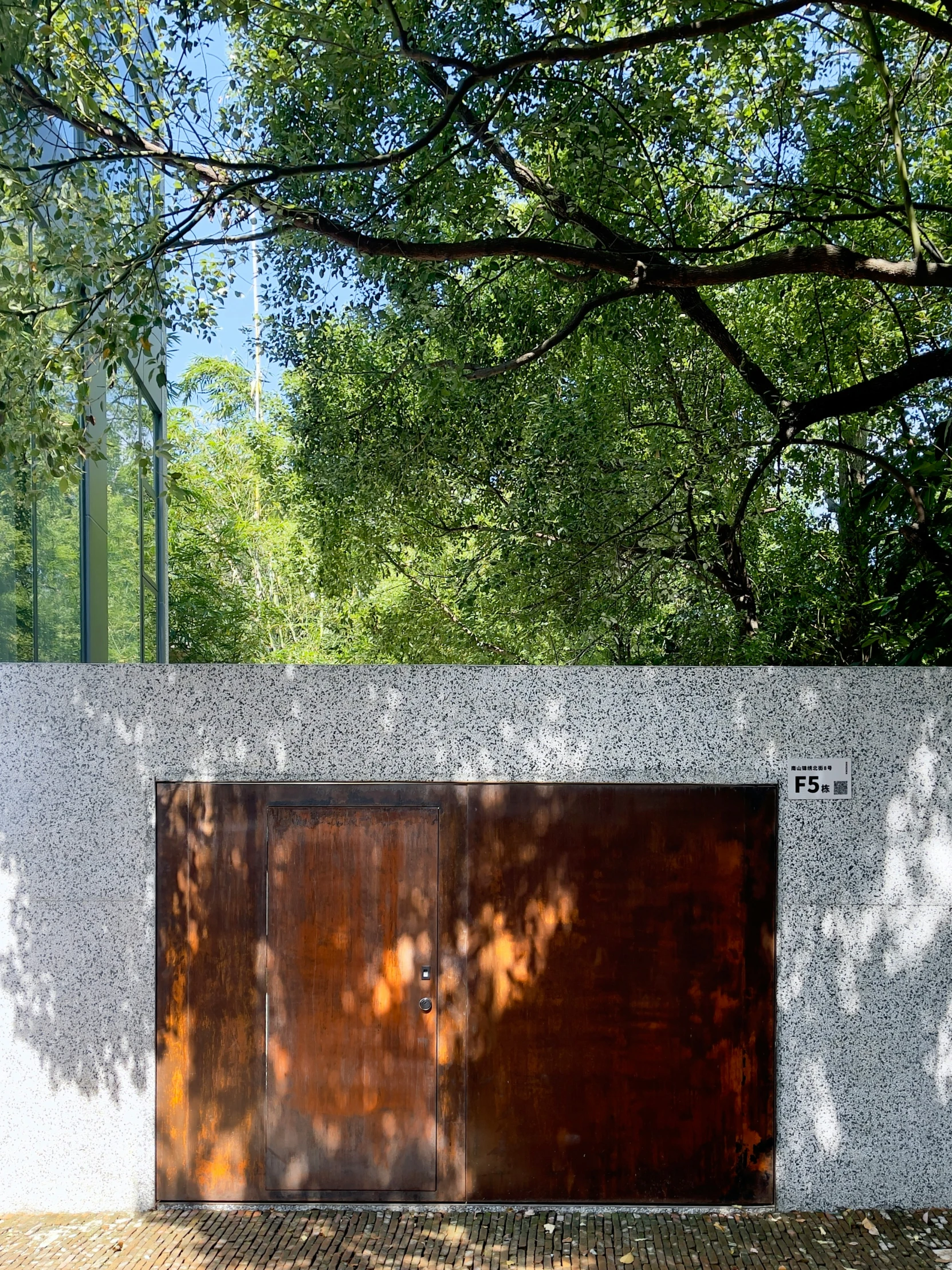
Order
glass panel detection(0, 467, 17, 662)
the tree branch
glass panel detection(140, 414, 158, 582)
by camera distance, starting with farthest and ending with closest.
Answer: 1. glass panel detection(140, 414, 158, 582)
2. the tree branch
3. glass panel detection(0, 467, 17, 662)

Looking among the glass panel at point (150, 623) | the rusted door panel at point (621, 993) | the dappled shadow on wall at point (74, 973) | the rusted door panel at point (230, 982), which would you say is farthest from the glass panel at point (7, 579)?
the glass panel at point (150, 623)

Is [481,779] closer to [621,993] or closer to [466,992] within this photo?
[466,992]

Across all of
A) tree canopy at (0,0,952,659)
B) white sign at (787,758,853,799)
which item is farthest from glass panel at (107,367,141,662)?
white sign at (787,758,853,799)

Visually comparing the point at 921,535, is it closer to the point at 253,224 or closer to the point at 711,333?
the point at 711,333

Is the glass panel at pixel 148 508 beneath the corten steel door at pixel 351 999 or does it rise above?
→ above

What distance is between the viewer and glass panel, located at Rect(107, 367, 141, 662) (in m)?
8.94

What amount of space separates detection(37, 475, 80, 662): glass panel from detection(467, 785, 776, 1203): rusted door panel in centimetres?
327

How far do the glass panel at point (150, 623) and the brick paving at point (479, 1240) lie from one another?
6.68m

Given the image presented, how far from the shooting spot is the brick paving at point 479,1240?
15.0 ft

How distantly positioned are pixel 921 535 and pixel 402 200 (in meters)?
4.36

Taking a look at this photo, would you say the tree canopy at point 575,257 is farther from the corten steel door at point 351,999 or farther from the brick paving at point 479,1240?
the brick paving at point 479,1240

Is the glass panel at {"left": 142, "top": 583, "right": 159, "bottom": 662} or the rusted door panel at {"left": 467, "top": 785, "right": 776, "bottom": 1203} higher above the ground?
the glass panel at {"left": 142, "top": 583, "right": 159, "bottom": 662}

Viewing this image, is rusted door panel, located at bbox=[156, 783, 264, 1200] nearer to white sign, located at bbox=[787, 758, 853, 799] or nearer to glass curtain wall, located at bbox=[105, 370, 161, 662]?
white sign, located at bbox=[787, 758, 853, 799]

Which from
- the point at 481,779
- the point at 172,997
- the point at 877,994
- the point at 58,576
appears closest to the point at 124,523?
the point at 58,576
